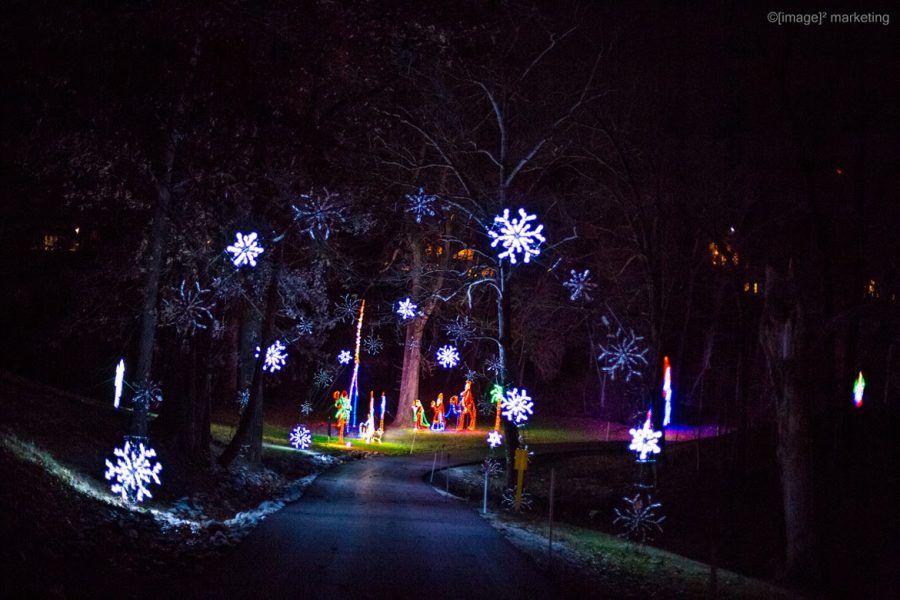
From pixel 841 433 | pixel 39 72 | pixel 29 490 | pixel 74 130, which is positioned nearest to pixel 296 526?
pixel 29 490

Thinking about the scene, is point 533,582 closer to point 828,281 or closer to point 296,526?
point 296,526

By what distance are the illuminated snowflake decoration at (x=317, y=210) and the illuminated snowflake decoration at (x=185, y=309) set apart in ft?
7.51

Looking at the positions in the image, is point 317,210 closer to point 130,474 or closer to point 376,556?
point 130,474

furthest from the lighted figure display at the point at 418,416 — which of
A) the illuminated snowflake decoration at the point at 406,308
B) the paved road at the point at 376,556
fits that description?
the paved road at the point at 376,556

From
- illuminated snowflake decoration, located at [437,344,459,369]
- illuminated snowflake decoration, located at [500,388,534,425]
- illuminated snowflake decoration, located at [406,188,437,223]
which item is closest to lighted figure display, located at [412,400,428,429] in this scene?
illuminated snowflake decoration, located at [437,344,459,369]

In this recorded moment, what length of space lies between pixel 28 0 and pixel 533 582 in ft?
29.1

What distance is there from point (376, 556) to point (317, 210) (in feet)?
23.0

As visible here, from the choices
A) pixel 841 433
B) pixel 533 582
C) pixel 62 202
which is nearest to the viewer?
pixel 533 582

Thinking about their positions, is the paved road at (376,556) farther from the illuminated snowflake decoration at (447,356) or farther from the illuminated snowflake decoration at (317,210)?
the illuminated snowflake decoration at (447,356)

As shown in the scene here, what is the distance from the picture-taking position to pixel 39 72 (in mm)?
9836

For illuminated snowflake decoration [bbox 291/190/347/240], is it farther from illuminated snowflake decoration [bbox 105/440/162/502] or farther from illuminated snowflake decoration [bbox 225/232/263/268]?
illuminated snowflake decoration [bbox 105/440/162/502]

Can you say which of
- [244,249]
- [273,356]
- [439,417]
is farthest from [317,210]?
[439,417]

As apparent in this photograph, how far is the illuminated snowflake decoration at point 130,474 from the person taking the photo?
1404 cm

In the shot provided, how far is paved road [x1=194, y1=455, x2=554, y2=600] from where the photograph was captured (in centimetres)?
966
